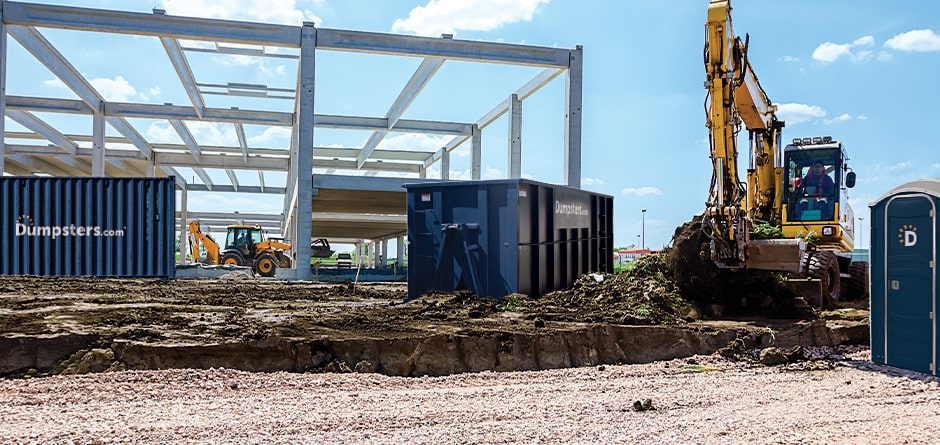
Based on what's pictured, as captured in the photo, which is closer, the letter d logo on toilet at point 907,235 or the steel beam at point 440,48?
the letter d logo on toilet at point 907,235

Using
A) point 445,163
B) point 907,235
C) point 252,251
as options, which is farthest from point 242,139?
point 907,235

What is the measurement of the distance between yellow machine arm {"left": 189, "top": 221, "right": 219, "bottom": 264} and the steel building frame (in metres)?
3.99

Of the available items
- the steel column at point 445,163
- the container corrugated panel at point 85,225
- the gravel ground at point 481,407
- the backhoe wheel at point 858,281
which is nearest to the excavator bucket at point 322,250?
the steel column at point 445,163

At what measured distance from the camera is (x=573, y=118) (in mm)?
22500

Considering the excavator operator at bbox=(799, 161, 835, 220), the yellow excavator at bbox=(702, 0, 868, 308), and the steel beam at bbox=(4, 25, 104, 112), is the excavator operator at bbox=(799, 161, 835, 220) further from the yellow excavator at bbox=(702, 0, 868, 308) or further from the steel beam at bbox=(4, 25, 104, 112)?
the steel beam at bbox=(4, 25, 104, 112)

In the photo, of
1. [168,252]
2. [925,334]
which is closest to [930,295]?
[925,334]

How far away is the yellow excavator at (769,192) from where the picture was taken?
1126 centimetres

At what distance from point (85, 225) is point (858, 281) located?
666 inches

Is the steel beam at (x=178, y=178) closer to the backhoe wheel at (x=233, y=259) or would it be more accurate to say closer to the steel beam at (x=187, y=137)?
the steel beam at (x=187, y=137)

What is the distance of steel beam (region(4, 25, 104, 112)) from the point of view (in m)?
20.1

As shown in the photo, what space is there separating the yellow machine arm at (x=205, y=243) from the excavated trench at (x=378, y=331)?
19034mm

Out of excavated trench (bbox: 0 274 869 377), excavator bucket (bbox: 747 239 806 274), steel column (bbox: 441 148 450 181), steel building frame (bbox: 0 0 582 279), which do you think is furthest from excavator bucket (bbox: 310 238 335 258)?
excavator bucket (bbox: 747 239 806 274)

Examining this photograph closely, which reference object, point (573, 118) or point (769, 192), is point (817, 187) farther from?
point (573, 118)

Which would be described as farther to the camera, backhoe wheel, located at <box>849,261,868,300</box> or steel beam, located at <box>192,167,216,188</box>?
steel beam, located at <box>192,167,216,188</box>
